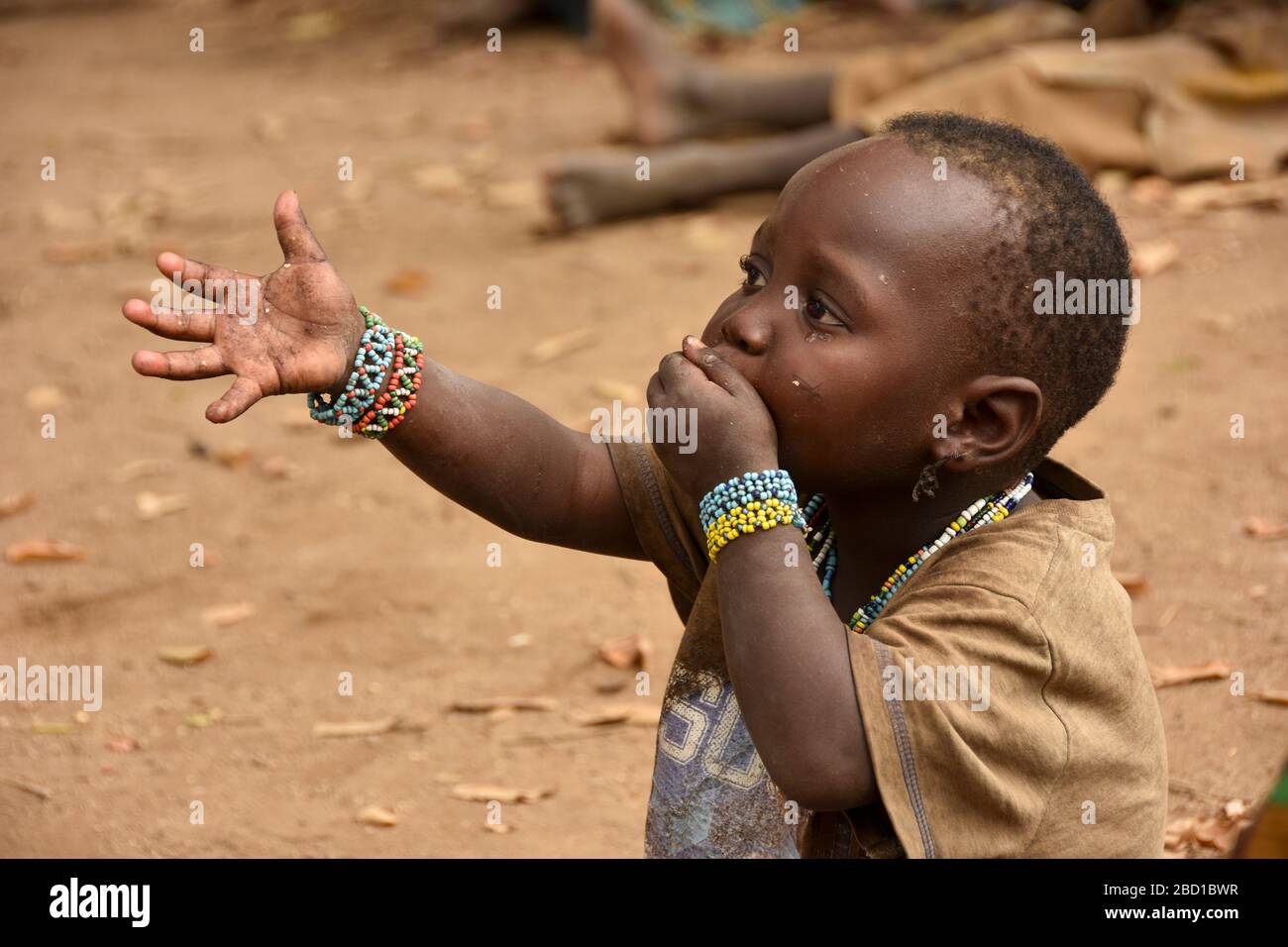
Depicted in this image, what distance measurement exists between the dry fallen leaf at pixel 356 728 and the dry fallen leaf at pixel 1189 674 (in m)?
1.86

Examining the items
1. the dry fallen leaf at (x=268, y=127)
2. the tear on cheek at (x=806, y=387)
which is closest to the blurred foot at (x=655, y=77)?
the dry fallen leaf at (x=268, y=127)

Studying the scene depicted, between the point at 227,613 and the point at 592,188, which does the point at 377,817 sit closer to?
the point at 227,613

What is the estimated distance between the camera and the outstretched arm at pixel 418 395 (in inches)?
80.5

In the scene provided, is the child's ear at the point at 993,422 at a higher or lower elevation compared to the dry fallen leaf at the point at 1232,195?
lower

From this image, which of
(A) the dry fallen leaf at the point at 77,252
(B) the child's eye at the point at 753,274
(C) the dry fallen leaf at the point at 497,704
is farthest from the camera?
(A) the dry fallen leaf at the point at 77,252

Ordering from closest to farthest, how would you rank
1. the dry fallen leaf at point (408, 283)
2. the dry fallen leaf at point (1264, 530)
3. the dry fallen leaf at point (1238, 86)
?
the dry fallen leaf at point (1264, 530), the dry fallen leaf at point (408, 283), the dry fallen leaf at point (1238, 86)

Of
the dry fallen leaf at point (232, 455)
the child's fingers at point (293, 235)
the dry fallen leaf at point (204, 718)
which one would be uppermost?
the child's fingers at point (293, 235)

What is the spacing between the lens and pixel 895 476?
85.6 inches

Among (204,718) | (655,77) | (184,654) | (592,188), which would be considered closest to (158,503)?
(184,654)

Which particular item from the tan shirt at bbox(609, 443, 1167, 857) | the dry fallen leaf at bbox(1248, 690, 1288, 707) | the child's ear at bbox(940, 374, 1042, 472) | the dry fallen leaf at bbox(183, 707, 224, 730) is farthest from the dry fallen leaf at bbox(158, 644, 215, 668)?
the dry fallen leaf at bbox(1248, 690, 1288, 707)

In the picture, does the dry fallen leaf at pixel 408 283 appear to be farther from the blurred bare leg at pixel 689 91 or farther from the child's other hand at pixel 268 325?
the child's other hand at pixel 268 325

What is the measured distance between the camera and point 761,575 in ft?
6.40

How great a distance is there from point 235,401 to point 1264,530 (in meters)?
3.17

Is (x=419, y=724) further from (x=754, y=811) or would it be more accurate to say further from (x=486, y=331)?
(x=486, y=331)
